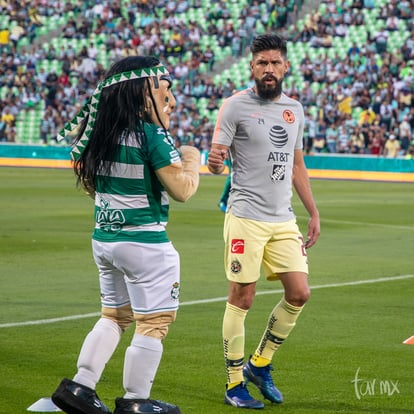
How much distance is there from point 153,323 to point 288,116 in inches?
80.8

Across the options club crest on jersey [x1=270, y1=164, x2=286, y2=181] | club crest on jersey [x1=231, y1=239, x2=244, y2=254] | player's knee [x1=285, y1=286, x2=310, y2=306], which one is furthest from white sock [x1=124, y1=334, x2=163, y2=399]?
club crest on jersey [x1=270, y1=164, x2=286, y2=181]

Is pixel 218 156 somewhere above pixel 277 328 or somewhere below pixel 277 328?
above

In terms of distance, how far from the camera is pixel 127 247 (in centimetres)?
553

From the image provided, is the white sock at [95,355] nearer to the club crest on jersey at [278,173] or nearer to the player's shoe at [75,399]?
the player's shoe at [75,399]

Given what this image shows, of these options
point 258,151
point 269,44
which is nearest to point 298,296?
point 258,151

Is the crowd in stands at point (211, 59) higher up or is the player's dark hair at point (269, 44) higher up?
the player's dark hair at point (269, 44)

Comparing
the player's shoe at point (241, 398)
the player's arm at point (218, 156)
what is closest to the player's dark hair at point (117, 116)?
the player's arm at point (218, 156)

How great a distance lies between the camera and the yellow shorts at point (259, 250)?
6.80m

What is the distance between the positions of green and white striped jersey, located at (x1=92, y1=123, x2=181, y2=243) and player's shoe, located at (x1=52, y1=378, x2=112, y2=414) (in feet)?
2.55

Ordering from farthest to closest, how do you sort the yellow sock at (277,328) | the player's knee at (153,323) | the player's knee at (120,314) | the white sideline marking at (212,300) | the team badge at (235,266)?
1. the white sideline marking at (212,300)
2. the yellow sock at (277,328)
3. the team badge at (235,266)
4. the player's knee at (120,314)
5. the player's knee at (153,323)

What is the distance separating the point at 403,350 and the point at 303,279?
1810 millimetres

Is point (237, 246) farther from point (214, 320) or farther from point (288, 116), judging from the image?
point (214, 320)

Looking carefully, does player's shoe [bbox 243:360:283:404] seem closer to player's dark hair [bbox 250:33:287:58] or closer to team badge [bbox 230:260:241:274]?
team badge [bbox 230:260:241:274]

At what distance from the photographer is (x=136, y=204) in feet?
18.3
